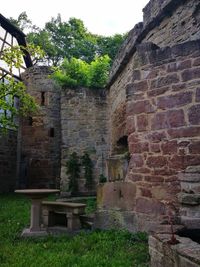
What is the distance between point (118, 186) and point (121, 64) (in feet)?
11.4

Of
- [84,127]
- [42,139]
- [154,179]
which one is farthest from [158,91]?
[42,139]

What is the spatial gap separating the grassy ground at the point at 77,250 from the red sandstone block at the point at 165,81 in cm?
209

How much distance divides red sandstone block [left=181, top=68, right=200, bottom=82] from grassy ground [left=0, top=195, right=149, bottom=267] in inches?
86.2

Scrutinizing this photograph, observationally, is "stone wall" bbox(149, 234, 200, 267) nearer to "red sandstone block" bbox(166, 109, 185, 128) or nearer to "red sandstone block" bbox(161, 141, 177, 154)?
"red sandstone block" bbox(161, 141, 177, 154)

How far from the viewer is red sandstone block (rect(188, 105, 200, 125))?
12.9 ft

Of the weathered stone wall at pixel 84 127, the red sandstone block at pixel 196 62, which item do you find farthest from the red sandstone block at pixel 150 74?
the weathered stone wall at pixel 84 127

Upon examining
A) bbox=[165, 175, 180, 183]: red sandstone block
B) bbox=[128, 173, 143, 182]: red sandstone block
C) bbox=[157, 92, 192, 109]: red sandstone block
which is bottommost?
bbox=[165, 175, 180, 183]: red sandstone block

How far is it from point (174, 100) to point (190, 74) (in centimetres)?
40

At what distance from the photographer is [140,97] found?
451cm

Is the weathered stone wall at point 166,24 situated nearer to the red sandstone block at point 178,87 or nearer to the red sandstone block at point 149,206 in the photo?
the red sandstone block at point 178,87

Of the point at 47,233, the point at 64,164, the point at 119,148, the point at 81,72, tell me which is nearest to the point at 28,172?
the point at 64,164

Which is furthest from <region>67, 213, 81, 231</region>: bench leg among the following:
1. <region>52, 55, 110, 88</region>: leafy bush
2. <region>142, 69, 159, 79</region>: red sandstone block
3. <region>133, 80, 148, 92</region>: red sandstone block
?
<region>52, 55, 110, 88</region>: leafy bush

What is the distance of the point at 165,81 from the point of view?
427 cm

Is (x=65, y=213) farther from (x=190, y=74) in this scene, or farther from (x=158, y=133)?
(x=190, y=74)
